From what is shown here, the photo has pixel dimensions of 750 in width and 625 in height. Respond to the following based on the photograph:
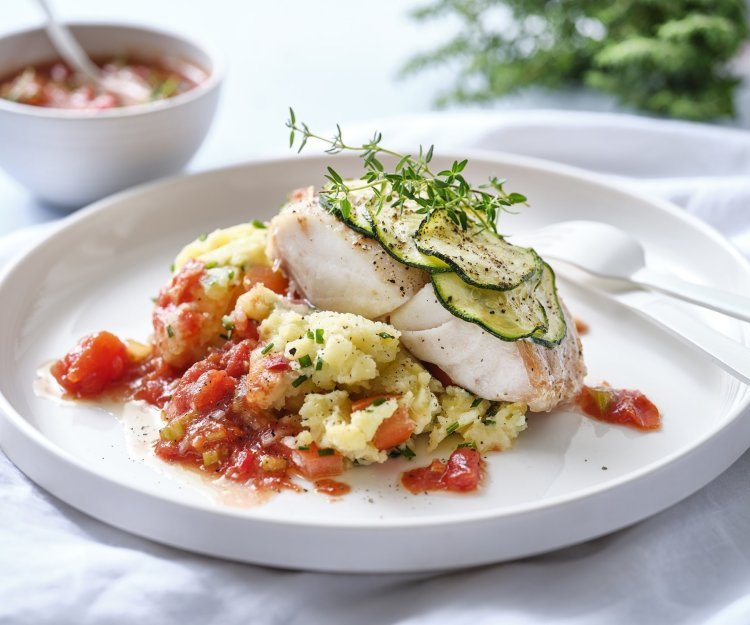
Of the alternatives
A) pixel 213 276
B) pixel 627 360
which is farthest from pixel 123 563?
pixel 627 360

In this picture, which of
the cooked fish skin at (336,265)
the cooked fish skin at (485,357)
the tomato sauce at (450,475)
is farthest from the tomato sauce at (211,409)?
the cooked fish skin at (485,357)

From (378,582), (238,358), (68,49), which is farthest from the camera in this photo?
(68,49)

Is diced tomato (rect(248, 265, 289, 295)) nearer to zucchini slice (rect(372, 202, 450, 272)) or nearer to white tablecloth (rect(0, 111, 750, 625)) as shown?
zucchini slice (rect(372, 202, 450, 272))

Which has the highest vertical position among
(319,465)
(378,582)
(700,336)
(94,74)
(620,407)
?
(700,336)

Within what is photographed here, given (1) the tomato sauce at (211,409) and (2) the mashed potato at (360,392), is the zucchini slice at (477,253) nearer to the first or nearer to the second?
(2) the mashed potato at (360,392)

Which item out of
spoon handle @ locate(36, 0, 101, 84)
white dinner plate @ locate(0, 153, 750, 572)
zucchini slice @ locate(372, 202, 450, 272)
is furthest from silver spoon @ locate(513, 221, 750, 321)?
spoon handle @ locate(36, 0, 101, 84)

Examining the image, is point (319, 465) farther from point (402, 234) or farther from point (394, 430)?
point (402, 234)

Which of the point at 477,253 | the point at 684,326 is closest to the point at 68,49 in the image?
the point at 477,253
